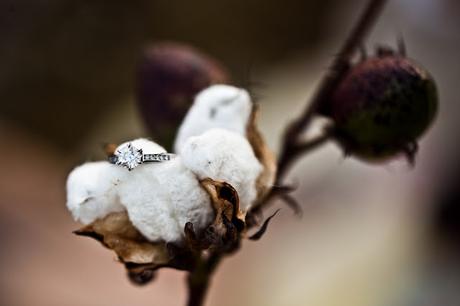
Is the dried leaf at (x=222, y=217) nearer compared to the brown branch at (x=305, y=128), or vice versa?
the dried leaf at (x=222, y=217)

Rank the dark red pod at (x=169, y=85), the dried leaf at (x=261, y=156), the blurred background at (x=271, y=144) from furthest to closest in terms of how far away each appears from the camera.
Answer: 1. the blurred background at (x=271, y=144)
2. the dark red pod at (x=169, y=85)
3. the dried leaf at (x=261, y=156)

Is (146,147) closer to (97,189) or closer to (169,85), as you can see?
(97,189)

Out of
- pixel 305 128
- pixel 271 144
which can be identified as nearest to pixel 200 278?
pixel 305 128

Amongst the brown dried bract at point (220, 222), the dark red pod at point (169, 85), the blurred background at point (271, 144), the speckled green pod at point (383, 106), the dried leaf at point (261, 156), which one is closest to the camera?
the brown dried bract at point (220, 222)

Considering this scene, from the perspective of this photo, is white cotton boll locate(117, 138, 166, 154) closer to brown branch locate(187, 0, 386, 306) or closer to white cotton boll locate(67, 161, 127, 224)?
white cotton boll locate(67, 161, 127, 224)

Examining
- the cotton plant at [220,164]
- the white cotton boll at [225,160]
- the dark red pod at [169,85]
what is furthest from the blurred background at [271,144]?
the white cotton boll at [225,160]

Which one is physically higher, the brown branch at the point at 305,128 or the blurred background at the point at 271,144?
the brown branch at the point at 305,128

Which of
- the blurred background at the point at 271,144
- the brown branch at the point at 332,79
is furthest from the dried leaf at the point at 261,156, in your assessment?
the blurred background at the point at 271,144

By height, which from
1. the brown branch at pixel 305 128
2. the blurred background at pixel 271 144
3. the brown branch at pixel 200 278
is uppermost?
the brown branch at pixel 305 128

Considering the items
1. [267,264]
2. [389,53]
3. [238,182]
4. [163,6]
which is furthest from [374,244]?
[238,182]

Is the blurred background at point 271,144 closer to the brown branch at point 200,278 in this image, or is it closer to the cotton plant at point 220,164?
the cotton plant at point 220,164
